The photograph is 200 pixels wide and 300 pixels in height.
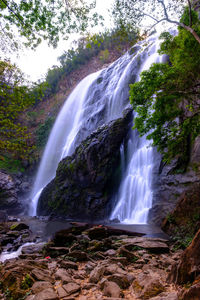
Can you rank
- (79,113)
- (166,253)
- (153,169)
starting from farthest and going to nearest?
(79,113)
(153,169)
(166,253)

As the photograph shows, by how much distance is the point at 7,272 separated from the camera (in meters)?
3.68

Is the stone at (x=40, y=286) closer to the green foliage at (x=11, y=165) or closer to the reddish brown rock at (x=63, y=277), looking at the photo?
the reddish brown rock at (x=63, y=277)

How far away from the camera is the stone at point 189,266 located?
260 centimetres

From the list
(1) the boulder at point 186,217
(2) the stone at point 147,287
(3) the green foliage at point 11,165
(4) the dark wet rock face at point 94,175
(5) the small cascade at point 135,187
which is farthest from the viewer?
(3) the green foliage at point 11,165

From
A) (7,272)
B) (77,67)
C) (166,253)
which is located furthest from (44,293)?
(77,67)

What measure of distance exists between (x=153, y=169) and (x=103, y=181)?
15.7 ft

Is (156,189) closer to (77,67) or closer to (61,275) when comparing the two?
(61,275)

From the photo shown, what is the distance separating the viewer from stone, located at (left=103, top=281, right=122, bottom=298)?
2914 millimetres

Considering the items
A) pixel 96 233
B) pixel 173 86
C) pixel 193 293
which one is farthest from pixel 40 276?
pixel 173 86

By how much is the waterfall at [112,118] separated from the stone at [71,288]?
7.36 m

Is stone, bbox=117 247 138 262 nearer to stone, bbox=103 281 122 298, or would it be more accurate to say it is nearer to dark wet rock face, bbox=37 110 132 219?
stone, bbox=103 281 122 298

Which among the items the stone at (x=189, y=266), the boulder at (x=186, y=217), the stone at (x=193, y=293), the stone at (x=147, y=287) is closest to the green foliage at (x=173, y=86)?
the boulder at (x=186, y=217)

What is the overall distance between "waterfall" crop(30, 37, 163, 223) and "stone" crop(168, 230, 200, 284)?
6.64m

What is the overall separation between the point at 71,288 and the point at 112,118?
62.7 ft
